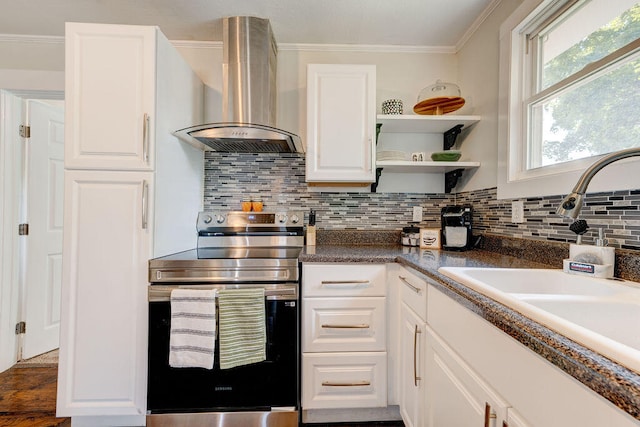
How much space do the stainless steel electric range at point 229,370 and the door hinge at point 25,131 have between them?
1.68 m

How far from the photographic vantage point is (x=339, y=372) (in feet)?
5.02

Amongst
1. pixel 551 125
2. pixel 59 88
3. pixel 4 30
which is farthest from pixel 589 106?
pixel 4 30

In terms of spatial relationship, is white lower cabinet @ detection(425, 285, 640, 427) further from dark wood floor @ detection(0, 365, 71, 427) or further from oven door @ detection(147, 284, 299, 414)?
dark wood floor @ detection(0, 365, 71, 427)

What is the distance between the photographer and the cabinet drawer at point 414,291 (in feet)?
3.98

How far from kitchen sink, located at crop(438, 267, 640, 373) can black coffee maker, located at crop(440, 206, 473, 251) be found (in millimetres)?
624

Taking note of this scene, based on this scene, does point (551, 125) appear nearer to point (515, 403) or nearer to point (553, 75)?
point (553, 75)

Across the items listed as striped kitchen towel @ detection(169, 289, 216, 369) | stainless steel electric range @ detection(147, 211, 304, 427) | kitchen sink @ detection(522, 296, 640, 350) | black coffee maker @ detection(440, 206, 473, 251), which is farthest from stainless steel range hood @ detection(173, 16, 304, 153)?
kitchen sink @ detection(522, 296, 640, 350)

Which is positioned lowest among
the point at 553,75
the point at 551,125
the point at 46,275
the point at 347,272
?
the point at 46,275

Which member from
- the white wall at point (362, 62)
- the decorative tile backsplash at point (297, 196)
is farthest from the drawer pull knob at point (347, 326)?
the white wall at point (362, 62)

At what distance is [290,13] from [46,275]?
259 centimetres

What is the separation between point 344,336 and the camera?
5.04ft

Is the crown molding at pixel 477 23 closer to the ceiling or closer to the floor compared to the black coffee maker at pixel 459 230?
closer to the ceiling

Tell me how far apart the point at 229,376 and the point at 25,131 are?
228cm

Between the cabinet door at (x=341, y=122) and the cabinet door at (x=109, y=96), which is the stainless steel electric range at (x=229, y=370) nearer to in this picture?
the cabinet door at (x=109, y=96)
